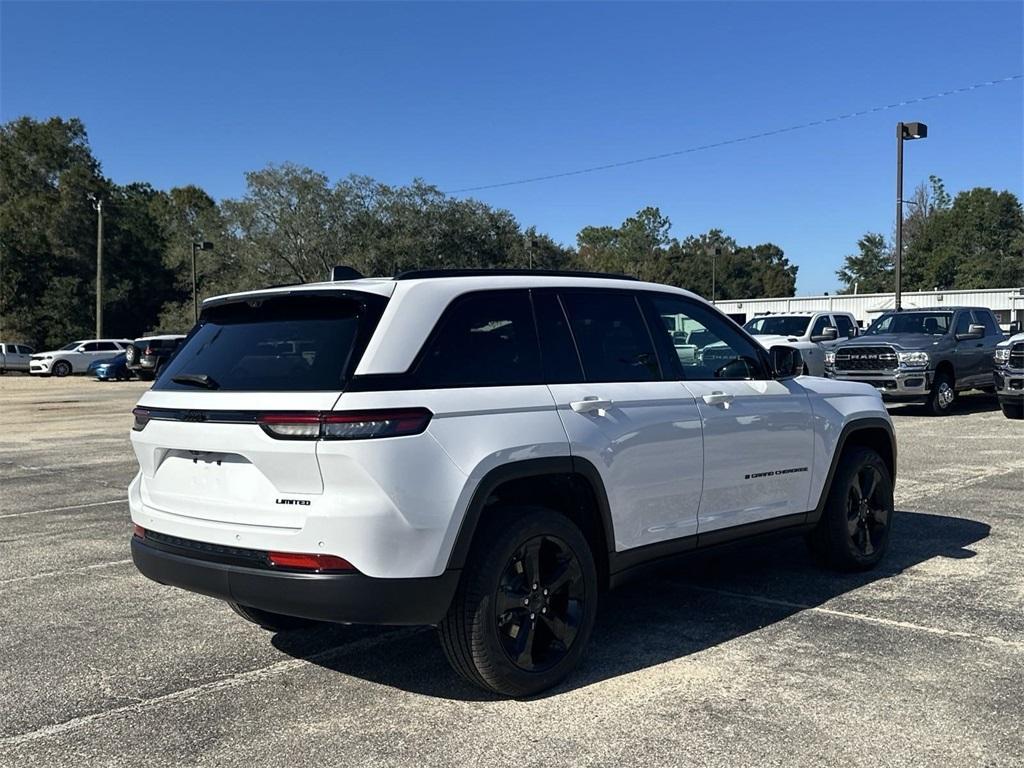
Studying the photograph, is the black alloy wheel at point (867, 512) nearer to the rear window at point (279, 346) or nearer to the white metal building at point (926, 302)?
the rear window at point (279, 346)

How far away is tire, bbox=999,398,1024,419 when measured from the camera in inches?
600

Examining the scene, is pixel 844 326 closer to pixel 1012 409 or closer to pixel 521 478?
pixel 1012 409

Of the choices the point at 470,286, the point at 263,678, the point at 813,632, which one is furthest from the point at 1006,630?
the point at 263,678

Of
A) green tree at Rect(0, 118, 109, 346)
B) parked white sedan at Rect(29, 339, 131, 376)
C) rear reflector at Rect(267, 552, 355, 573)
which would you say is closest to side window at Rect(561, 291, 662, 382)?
rear reflector at Rect(267, 552, 355, 573)

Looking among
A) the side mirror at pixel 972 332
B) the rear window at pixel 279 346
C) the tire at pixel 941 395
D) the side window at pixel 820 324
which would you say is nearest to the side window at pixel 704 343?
the rear window at pixel 279 346

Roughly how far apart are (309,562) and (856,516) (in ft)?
12.5

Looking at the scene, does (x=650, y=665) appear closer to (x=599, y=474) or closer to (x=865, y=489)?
(x=599, y=474)

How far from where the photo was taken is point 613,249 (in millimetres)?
138125

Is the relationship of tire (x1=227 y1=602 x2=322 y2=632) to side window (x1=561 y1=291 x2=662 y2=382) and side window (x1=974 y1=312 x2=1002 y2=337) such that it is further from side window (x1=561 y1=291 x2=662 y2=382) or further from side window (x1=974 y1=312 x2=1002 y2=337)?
side window (x1=974 y1=312 x2=1002 y2=337)

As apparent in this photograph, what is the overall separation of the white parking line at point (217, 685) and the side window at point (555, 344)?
1.69 metres

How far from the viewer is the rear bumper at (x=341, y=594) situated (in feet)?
11.8

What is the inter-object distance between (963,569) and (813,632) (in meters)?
1.86

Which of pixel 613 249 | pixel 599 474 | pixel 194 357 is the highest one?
pixel 613 249

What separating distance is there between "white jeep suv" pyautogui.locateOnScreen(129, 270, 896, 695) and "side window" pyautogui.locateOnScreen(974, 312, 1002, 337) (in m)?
15.1
